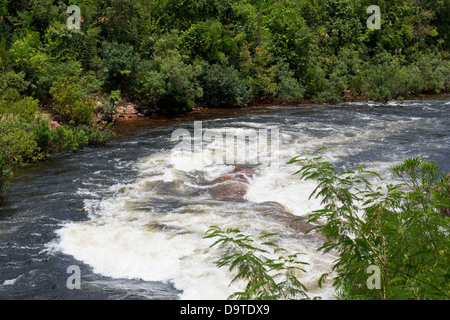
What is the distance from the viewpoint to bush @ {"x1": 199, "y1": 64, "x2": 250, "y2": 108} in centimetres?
2136

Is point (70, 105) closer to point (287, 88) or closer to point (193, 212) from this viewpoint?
point (193, 212)

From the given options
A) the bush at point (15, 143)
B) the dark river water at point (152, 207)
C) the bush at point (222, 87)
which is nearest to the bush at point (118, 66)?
the bush at point (222, 87)

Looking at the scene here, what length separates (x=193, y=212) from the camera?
28.0 ft

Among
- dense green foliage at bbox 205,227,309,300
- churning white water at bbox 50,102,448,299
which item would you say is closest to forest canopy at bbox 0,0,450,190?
churning white water at bbox 50,102,448,299

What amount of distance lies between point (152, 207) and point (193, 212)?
36.9 inches

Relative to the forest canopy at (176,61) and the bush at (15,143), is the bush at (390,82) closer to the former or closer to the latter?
the forest canopy at (176,61)

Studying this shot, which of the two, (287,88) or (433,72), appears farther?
(433,72)

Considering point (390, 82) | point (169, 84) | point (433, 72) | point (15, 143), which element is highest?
point (433, 72)

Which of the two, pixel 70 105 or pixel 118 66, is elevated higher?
pixel 118 66

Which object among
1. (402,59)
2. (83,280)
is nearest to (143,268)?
(83,280)

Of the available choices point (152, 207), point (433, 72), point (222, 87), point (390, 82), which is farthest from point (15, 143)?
point (433, 72)

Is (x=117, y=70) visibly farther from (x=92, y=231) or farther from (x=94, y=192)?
(x=92, y=231)

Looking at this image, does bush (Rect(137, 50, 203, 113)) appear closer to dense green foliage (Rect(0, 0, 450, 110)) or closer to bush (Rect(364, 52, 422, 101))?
dense green foliage (Rect(0, 0, 450, 110))

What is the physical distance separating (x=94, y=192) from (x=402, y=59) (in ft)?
90.3
